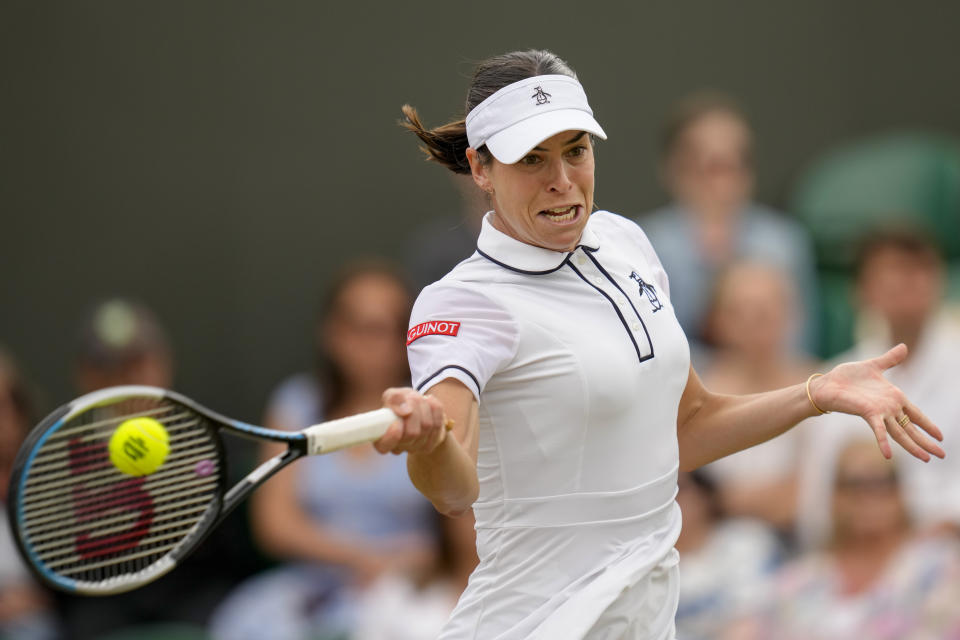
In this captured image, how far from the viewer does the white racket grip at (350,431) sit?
7.54 ft

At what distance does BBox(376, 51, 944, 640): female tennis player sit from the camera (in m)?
2.48

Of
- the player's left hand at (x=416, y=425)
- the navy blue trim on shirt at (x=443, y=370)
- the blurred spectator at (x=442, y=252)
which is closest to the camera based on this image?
the player's left hand at (x=416, y=425)

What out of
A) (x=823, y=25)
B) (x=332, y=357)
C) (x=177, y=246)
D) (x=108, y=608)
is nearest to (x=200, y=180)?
(x=177, y=246)

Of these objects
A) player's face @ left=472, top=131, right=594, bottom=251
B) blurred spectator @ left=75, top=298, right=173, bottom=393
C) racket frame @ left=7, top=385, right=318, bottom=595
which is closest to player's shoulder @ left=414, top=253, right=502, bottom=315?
player's face @ left=472, top=131, right=594, bottom=251

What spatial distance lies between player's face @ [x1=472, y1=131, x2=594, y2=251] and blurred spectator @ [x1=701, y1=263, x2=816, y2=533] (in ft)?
9.03

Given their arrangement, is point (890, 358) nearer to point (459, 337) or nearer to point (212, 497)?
point (459, 337)

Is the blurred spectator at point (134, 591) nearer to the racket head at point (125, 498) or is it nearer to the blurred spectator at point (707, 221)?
the blurred spectator at point (707, 221)

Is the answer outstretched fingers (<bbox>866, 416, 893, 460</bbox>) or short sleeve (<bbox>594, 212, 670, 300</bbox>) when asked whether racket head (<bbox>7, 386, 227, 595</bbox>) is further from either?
outstretched fingers (<bbox>866, 416, 893, 460</bbox>)

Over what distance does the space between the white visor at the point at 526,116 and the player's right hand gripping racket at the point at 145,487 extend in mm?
522

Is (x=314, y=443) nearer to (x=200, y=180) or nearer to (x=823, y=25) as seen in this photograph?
(x=200, y=180)

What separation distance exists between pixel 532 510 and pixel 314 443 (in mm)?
405

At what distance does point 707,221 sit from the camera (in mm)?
5855

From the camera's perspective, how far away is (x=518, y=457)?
2535 mm

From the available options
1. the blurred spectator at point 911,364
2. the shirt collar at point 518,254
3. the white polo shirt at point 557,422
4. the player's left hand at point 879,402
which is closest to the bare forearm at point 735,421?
the player's left hand at point 879,402
